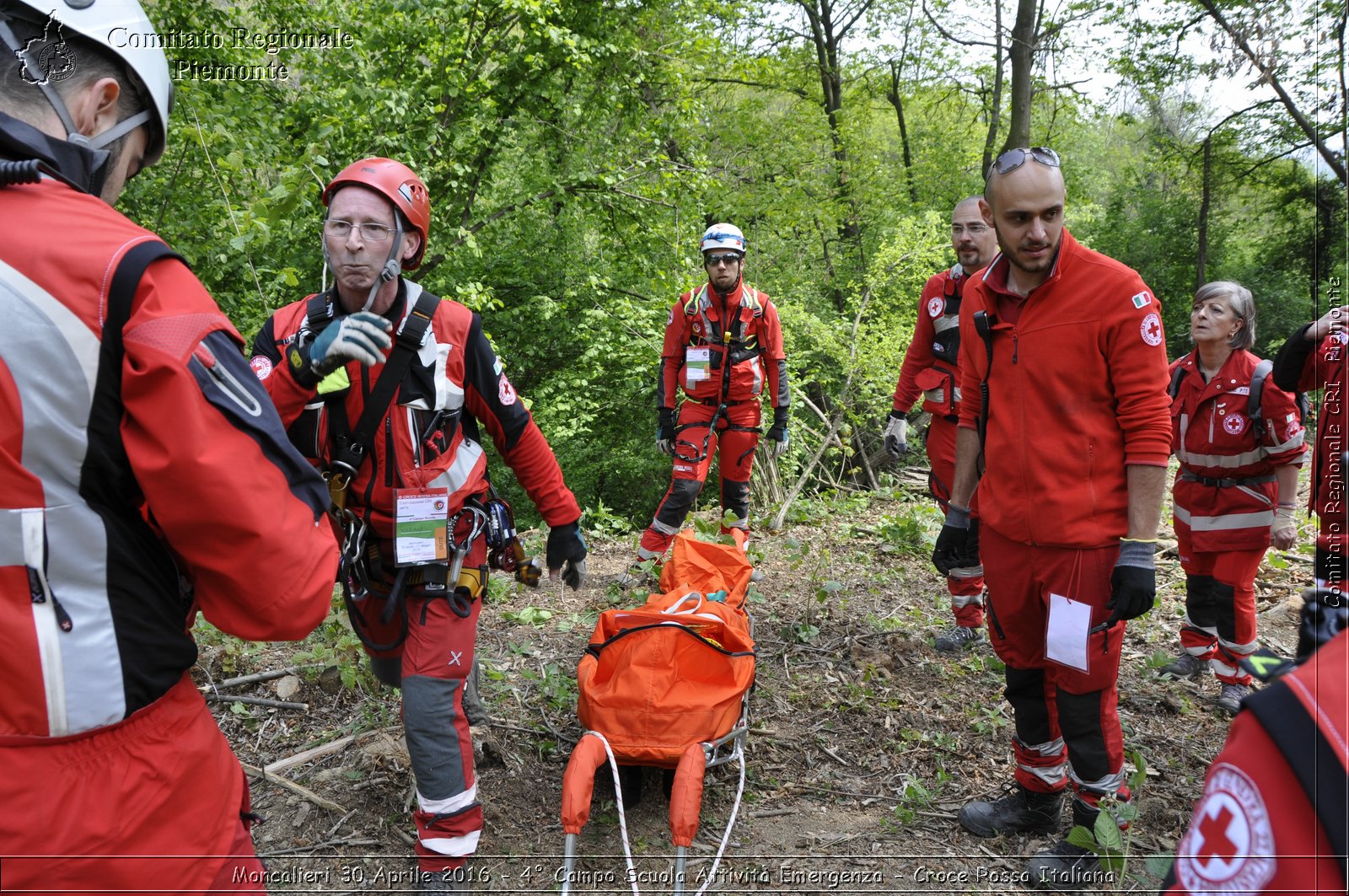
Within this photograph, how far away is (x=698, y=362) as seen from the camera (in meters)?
6.89

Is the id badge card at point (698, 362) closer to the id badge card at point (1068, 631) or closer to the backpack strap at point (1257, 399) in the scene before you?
the backpack strap at point (1257, 399)

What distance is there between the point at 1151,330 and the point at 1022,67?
42.9 ft

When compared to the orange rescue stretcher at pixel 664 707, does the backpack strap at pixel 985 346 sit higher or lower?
higher

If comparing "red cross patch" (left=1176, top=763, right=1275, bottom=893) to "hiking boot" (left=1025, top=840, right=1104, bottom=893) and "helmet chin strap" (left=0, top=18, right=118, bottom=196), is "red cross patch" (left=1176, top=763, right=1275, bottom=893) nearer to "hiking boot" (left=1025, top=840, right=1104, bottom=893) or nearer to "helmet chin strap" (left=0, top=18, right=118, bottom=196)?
"helmet chin strap" (left=0, top=18, right=118, bottom=196)

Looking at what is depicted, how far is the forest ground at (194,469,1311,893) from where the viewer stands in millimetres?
3258

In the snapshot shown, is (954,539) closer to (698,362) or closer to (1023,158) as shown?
(1023,158)

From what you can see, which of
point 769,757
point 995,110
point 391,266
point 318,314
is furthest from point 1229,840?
point 995,110

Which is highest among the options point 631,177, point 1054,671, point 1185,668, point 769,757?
point 631,177

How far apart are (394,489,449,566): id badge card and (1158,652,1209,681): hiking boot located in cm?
444

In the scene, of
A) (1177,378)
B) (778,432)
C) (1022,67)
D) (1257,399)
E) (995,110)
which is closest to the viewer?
(1257,399)

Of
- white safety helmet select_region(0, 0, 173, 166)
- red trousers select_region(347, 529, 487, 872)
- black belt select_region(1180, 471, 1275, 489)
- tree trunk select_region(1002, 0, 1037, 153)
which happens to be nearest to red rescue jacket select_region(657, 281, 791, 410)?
black belt select_region(1180, 471, 1275, 489)

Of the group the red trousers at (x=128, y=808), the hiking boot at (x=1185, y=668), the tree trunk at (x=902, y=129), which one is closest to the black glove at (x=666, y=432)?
the hiking boot at (x=1185, y=668)

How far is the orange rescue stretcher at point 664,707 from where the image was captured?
9.84 ft

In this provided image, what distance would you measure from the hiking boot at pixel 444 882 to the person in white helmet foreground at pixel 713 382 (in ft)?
12.3
